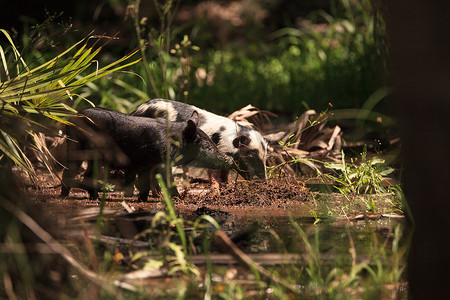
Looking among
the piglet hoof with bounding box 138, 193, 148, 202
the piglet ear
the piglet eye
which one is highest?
the piglet ear

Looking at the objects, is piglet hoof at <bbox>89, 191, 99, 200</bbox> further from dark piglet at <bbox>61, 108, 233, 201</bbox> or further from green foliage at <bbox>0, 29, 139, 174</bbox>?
green foliage at <bbox>0, 29, 139, 174</bbox>

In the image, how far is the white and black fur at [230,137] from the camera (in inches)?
171

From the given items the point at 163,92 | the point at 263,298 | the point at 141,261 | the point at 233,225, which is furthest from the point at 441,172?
the point at 163,92

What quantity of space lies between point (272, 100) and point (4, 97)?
14.3 feet

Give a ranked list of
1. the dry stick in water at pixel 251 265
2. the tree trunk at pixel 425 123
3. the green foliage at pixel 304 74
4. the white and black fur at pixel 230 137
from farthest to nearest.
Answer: the green foliage at pixel 304 74 → the white and black fur at pixel 230 137 → the dry stick in water at pixel 251 265 → the tree trunk at pixel 425 123

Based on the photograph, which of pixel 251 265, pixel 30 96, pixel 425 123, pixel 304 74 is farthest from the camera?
pixel 304 74

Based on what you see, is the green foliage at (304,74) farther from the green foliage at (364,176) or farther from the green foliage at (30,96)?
the green foliage at (30,96)

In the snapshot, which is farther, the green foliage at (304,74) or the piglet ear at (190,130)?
the green foliage at (304,74)

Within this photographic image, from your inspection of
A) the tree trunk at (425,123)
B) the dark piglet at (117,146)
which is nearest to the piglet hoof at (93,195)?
the dark piglet at (117,146)

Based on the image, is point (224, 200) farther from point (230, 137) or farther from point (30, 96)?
point (30, 96)

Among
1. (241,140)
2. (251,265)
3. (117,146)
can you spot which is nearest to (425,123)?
(251,265)

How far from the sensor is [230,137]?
14.8 ft

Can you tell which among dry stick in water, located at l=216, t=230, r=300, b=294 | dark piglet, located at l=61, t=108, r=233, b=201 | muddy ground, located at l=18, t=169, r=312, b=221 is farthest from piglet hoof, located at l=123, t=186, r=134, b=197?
dry stick in water, located at l=216, t=230, r=300, b=294

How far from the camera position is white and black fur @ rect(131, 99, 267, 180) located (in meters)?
4.35
